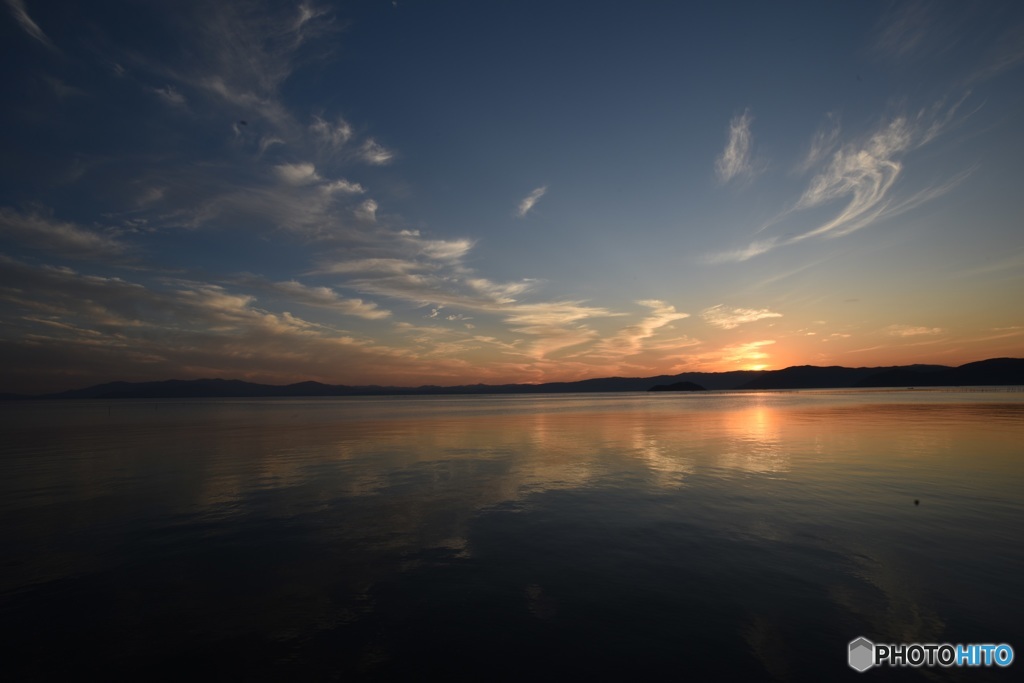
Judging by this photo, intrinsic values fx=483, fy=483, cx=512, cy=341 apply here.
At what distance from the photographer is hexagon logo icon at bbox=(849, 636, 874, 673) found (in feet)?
22.6

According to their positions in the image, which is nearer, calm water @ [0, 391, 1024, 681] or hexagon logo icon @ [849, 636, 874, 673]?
hexagon logo icon @ [849, 636, 874, 673]

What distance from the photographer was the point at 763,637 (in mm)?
7523

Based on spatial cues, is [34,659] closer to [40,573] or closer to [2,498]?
[40,573]

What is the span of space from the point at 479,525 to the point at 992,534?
13176mm

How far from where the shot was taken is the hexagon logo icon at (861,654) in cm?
689

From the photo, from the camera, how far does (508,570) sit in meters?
10.3

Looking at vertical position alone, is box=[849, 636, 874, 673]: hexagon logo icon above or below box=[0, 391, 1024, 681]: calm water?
below

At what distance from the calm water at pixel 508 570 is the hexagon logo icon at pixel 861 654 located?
0.45ft

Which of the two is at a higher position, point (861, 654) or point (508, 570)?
point (508, 570)

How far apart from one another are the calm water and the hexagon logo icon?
0.45 feet

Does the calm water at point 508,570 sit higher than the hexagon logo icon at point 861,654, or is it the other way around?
the calm water at point 508,570

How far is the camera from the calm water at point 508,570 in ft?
23.2

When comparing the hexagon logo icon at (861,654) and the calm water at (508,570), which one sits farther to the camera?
the calm water at (508,570)

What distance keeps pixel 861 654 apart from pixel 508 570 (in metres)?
6.13
